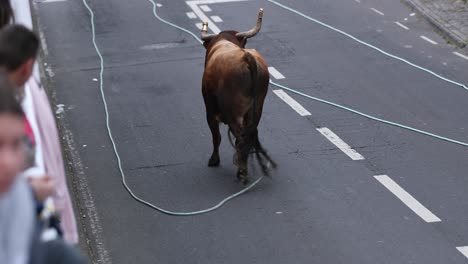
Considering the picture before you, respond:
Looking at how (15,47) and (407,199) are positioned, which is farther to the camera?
(407,199)

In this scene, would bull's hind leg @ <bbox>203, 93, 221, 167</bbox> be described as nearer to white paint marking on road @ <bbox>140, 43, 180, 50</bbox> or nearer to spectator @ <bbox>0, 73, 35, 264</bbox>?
white paint marking on road @ <bbox>140, 43, 180, 50</bbox>

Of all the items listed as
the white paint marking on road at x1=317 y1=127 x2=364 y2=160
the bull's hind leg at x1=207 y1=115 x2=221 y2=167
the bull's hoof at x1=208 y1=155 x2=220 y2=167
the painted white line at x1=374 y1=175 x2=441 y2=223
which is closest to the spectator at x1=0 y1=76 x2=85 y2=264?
the painted white line at x1=374 y1=175 x2=441 y2=223

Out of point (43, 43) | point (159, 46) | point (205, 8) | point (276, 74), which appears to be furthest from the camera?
point (205, 8)

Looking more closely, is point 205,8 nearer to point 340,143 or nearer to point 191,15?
point 191,15

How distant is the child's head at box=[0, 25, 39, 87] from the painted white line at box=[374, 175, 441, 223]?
5.57 m

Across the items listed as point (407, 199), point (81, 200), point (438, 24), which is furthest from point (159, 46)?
point (407, 199)

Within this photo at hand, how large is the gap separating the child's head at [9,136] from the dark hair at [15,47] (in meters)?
0.98

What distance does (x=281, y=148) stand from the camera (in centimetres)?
1102

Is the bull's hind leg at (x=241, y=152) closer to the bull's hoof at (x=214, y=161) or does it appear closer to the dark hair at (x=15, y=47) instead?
the bull's hoof at (x=214, y=161)

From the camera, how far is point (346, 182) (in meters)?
9.86

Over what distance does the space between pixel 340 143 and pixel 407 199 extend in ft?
6.22

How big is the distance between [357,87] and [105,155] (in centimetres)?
428

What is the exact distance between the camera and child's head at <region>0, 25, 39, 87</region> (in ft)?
13.1

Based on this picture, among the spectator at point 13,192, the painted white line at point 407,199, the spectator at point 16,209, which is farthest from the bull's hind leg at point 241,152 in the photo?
the spectator at point 13,192
